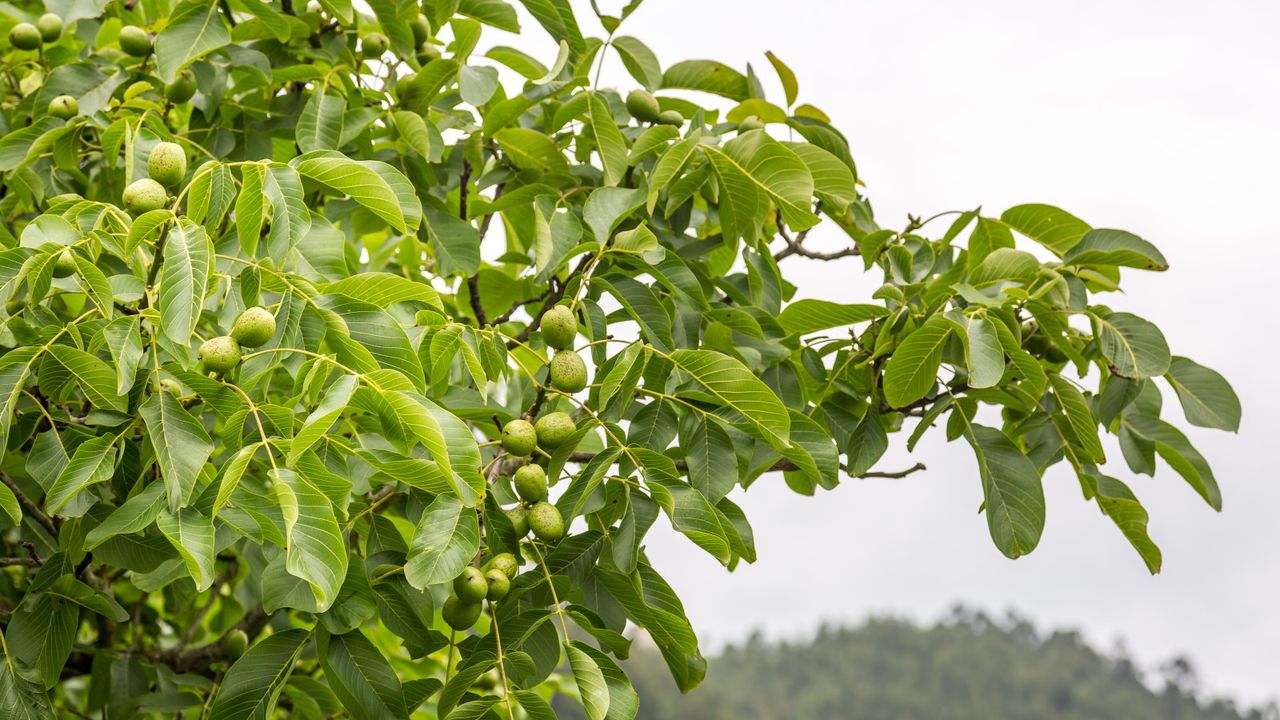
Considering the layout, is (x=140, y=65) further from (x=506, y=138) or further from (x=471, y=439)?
(x=471, y=439)

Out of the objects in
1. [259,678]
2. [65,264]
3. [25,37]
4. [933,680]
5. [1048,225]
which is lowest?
[933,680]

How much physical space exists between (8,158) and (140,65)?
359 mm

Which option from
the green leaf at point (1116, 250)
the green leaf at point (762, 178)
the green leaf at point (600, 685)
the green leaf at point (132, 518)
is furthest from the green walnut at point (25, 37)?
the green leaf at point (1116, 250)

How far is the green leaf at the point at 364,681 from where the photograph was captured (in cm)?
158

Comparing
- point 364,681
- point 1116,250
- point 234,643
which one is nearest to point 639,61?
point 1116,250

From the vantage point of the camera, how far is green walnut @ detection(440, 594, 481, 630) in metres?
1.63

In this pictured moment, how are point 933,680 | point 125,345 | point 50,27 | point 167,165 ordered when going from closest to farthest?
point 125,345
point 167,165
point 50,27
point 933,680

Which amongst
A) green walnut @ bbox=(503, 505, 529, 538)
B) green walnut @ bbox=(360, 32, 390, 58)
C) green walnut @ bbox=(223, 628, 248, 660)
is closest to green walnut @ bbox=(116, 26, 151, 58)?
green walnut @ bbox=(360, 32, 390, 58)

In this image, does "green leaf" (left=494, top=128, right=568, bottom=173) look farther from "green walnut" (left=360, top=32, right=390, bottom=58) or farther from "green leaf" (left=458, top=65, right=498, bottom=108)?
"green walnut" (left=360, top=32, right=390, bottom=58)

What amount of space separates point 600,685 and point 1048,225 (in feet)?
3.92

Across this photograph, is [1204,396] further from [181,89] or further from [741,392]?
[181,89]

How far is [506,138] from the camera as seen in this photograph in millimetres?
2100

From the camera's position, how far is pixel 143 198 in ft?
5.06

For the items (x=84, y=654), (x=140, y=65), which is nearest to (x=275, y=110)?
(x=140, y=65)
